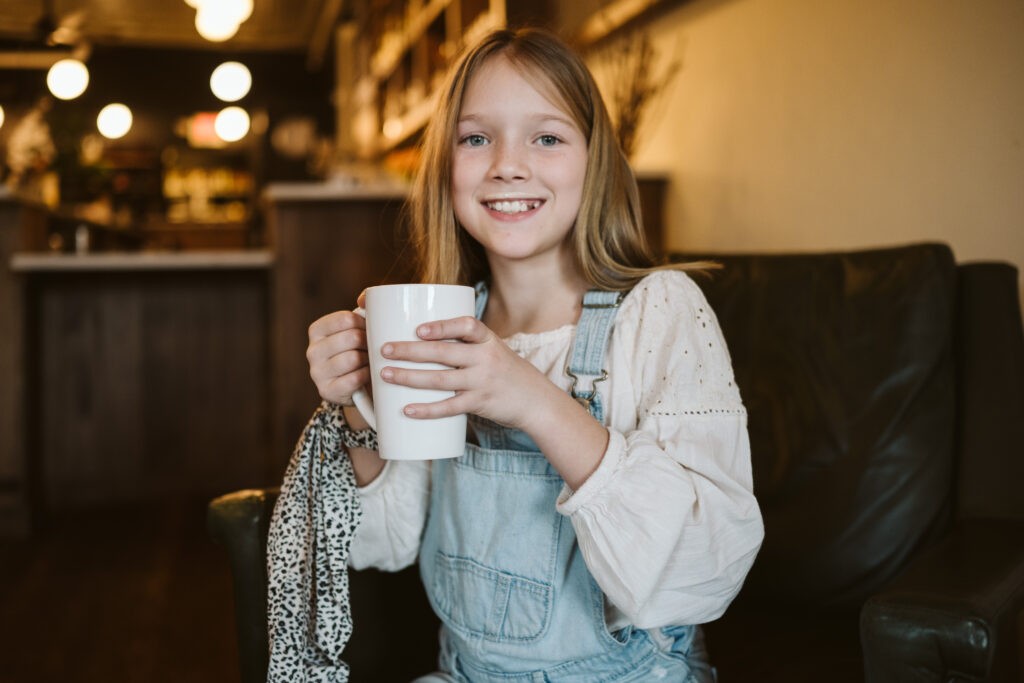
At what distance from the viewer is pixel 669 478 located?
0.83 meters

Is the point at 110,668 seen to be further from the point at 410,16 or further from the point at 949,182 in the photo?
the point at 410,16

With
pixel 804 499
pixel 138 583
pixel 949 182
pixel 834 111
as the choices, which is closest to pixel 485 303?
pixel 804 499

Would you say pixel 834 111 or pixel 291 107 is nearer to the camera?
pixel 834 111

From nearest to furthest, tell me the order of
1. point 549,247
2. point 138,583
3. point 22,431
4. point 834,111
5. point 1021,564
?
point 1021,564, point 549,247, point 834,111, point 138,583, point 22,431

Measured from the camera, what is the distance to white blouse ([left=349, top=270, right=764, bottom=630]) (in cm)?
81

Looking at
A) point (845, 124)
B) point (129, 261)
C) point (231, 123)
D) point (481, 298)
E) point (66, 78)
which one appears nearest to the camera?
point (481, 298)

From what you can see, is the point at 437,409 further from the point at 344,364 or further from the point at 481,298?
the point at 481,298

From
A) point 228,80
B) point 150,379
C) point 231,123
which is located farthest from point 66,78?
point 150,379

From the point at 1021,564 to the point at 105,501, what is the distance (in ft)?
11.4

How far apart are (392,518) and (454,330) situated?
1.47ft

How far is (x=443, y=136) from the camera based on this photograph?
3.54 feet

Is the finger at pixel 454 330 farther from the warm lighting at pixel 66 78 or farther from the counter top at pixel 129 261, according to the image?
the warm lighting at pixel 66 78

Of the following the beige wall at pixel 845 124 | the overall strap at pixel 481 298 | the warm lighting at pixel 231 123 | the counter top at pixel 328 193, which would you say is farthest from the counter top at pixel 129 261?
the warm lighting at pixel 231 123

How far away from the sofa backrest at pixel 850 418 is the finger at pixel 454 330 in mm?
711
